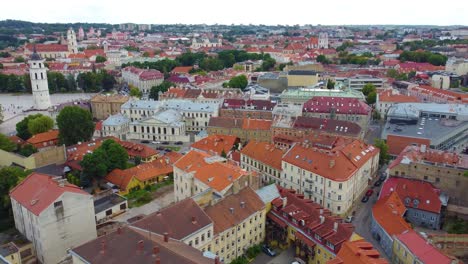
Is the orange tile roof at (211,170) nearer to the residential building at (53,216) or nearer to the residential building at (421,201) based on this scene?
the residential building at (53,216)

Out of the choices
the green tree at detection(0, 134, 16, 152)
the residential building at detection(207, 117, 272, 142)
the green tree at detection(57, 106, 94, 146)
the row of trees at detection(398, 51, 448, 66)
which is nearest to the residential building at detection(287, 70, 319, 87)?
the residential building at detection(207, 117, 272, 142)

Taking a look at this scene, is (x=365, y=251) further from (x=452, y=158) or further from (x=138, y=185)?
(x=138, y=185)

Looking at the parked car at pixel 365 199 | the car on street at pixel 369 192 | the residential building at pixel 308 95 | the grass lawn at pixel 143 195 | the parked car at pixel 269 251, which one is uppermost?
the residential building at pixel 308 95

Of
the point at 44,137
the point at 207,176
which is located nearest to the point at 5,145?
the point at 44,137

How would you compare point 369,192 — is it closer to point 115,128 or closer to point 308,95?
point 308,95

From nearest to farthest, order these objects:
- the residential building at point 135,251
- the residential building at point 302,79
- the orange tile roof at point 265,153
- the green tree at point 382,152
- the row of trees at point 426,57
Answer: the residential building at point 135,251 < the orange tile roof at point 265,153 < the green tree at point 382,152 < the residential building at point 302,79 < the row of trees at point 426,57

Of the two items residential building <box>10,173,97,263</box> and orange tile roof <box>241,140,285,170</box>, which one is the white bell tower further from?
residential building <box>10,173,97,263</box>

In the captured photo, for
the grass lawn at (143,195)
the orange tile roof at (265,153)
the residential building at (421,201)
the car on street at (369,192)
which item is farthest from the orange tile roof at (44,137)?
the residential building at (421,201)
